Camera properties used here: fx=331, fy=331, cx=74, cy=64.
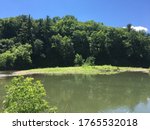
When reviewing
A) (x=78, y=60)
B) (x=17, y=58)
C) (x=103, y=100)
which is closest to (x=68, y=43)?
(x=78, y=60)

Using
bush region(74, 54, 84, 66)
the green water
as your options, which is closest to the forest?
bush region(74, 54, 84, 66)

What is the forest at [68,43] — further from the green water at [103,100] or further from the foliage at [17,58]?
the green water at [103,100]

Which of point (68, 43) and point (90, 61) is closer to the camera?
point (90, 61)

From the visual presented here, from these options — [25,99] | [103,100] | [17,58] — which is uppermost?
[25,99]

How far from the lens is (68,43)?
49.8 metres

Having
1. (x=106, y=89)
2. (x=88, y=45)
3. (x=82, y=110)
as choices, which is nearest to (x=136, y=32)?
(x=88, y=45)

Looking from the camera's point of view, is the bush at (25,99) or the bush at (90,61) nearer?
the bush at (25,99)

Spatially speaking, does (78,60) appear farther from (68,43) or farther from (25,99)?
(25,99)

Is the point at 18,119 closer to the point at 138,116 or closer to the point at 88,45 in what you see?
the point at 138,116

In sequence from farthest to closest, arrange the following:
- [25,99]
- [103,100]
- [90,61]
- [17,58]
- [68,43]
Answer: [68,43] → [90,61] → [17,58] → [103,100] → [25,99]

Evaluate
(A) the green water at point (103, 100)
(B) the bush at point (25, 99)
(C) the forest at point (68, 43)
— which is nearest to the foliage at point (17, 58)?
(C) the forest at point (68, 43)

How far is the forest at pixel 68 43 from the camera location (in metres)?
47.8

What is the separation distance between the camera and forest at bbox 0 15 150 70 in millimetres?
47812

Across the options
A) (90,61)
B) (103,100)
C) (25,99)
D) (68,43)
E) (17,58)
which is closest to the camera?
(25,99)
